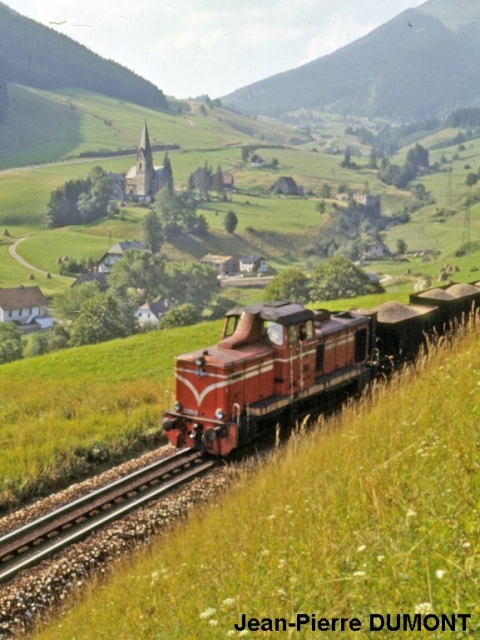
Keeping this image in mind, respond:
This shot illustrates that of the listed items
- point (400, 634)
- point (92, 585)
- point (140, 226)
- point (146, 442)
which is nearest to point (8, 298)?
point (140, 226)

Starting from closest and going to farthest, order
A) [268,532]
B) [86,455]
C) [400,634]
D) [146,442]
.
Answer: [400,634]
[268,532]
[86,455]
[146,442]

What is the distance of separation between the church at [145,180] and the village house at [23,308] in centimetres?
8219

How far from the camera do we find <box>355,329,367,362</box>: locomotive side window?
65.0ft

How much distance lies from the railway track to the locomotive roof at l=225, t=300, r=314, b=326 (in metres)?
3.57

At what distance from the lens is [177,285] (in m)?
100

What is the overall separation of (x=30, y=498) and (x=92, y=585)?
5141mm

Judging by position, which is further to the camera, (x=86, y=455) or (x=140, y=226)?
(x=140, y=226)

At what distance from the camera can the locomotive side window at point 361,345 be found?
19797 millimetres

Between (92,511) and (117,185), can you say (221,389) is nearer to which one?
(92,511)

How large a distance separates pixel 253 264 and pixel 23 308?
154 ft

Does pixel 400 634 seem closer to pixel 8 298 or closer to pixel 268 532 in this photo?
pixel 268 532

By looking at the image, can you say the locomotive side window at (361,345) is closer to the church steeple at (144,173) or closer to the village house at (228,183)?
the church steeple at (144,173)

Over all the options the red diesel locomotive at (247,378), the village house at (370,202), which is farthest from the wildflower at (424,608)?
the village house at (370,202)

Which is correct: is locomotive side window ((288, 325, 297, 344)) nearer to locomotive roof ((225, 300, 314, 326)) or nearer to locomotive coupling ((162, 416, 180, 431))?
locomotive roof ((225, 300, 314, 326))
